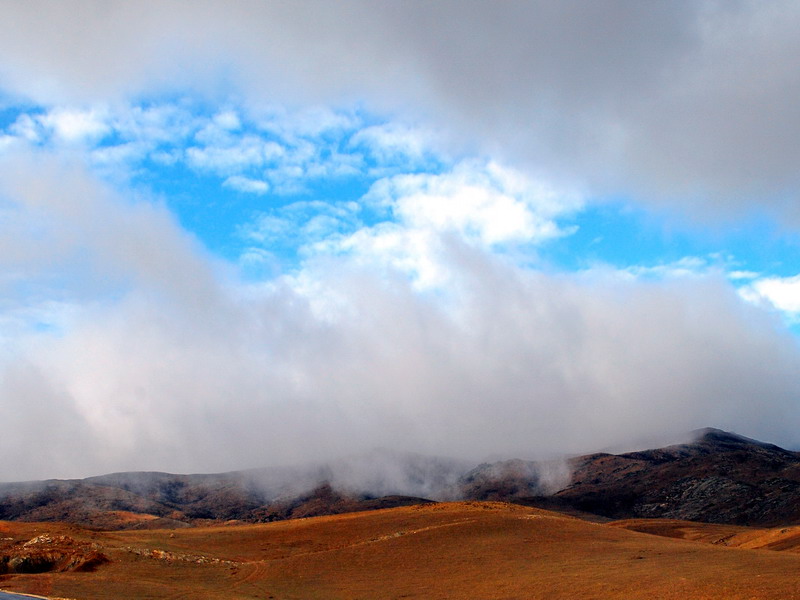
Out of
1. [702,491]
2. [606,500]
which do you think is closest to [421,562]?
[702,491]

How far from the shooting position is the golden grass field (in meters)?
35.9

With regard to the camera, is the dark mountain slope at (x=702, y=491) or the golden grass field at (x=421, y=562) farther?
the dark mountain slope at (x=702, y=491)

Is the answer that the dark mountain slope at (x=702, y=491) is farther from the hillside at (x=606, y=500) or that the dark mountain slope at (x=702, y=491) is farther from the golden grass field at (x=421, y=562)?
the golden grass field at (x=421, y=562)

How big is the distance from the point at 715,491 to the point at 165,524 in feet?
388

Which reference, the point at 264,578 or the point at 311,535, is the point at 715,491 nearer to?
the point at 311,535

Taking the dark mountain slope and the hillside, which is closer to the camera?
the dark mountain slope

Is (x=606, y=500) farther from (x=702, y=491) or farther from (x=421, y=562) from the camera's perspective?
(x=421, y=562)

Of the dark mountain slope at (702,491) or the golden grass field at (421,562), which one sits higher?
the golden grass field at (421,562)

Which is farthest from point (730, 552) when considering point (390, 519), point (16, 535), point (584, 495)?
point (584, 495)

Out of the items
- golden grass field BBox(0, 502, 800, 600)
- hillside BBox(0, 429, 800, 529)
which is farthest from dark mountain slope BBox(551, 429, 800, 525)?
golden grass field BBox(0, 502, 800, 600)

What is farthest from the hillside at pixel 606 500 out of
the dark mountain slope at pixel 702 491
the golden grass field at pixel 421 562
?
the golden grass field at pixel 421 562

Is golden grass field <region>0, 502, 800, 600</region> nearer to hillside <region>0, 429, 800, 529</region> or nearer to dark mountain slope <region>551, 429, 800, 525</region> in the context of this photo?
dark mountain slope <region>551, 429, 800, 525</region>

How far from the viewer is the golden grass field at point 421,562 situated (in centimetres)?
3594

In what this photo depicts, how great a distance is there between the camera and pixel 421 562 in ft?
158
